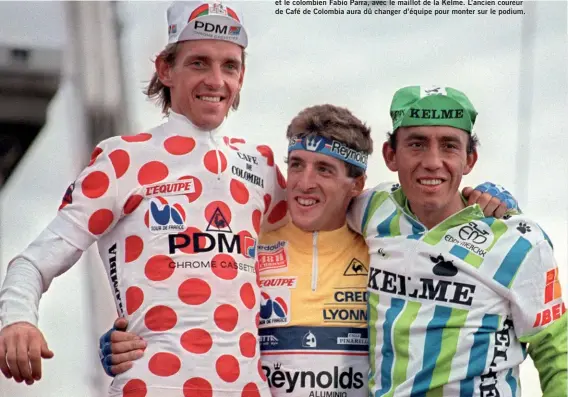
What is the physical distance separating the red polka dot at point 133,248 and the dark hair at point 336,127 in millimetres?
797

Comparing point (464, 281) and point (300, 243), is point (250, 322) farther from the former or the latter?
point (464, 281)

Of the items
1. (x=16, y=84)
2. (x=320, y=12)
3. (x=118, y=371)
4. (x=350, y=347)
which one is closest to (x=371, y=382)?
(x=350, y=347)

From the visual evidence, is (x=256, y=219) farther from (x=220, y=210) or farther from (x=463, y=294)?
(x=463, y=294)

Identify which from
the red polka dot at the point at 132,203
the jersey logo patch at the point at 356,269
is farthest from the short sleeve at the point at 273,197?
the red polka dot at the point at 132,203

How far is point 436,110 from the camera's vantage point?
14.1ft

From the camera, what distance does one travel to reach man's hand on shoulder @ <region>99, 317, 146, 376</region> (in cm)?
407

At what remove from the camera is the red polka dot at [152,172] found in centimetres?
421

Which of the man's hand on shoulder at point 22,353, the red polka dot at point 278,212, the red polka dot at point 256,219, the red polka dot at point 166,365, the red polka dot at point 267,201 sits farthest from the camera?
the red polka dot at point 278,212

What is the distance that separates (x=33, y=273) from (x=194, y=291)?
0.55 m

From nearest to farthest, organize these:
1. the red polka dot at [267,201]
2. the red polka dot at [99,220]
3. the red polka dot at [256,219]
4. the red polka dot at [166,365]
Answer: the red polka dot at [166,365] < the red polka dot at [99,220] < the red polka dot at [256,219] < the red polka dot at [267,201]

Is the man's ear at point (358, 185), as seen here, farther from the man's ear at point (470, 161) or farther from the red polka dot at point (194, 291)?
the red polka dot at point (194, 291)

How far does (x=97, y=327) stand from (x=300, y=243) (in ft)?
10.8

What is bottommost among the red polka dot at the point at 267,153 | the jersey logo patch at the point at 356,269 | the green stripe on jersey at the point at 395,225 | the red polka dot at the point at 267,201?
the jersey logo patch at the point at 356,269

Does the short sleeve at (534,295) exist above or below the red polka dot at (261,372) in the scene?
above
